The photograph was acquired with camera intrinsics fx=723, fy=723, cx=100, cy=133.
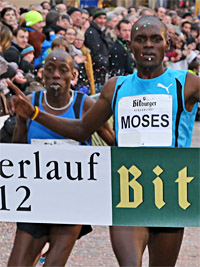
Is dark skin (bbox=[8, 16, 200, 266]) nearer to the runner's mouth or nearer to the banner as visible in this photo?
the banner

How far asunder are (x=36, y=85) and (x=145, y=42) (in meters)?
4.62

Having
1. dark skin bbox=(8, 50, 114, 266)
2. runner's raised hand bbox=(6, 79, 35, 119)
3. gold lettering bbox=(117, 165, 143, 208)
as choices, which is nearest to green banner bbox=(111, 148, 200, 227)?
gold lettering bbox=(117, 165, 143, 208)

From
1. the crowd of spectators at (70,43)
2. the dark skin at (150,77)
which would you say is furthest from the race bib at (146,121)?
the crowd of spectators at (70,43)

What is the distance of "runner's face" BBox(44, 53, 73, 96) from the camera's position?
443cm

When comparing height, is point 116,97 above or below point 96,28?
below

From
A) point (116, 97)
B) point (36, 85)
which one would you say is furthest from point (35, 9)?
point (116, 97)

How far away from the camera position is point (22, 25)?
9.86 metres

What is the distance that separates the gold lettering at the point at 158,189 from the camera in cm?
371

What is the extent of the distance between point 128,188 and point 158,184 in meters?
0.16

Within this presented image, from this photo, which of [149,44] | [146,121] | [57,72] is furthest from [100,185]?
[57,72]

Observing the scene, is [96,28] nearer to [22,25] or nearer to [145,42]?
[22,25]

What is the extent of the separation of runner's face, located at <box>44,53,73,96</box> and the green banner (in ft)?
2.74

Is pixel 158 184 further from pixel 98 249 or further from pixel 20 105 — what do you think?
pixel 98 249

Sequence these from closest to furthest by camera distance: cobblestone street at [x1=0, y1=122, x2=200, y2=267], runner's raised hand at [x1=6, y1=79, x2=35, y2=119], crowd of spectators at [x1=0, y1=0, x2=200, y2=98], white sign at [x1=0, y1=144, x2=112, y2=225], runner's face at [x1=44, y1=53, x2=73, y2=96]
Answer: white sign at [x1=0, y1=144, x2=112, y2=225]
runner's raised hand at [x1=6, y1=79, x2=35, y2=119]
runner's face at [x1=44, y1=53, x2=73, y2=96]
cobblestone street at [x1=0, y1=122, x2=200, y2=267]
crowd of spectators at [x1=0, y1=0, x2=200, y2=98]
